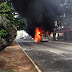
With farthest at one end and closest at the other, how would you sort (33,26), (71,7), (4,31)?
(33,26)
(71,7)
(4,31)

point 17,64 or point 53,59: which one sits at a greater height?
point 17,64

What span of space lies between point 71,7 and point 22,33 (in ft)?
260

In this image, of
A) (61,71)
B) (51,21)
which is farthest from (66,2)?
(61,71)

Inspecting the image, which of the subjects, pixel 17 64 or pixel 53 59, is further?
pixel 53 59

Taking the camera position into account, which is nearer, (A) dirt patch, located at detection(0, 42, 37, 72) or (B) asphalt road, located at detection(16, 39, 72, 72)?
(A) dirt patch, located at detection(0, 42, 37, 72)

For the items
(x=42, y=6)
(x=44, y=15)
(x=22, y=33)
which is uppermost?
(x=42, y=6)

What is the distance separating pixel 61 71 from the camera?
632 centimetres

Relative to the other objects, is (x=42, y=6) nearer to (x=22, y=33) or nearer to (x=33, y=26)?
(x=33, y=26)

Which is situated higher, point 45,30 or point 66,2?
point 66,2

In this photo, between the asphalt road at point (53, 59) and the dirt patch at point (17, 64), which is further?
the asphalt road at point (53, 59)

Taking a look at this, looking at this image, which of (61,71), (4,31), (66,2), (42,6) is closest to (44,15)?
(42,6)

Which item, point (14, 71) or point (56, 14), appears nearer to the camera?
Answer: point (14, 71)

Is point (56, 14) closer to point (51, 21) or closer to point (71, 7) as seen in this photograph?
point (51, 21)

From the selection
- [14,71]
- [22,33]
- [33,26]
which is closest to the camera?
[14,71]
